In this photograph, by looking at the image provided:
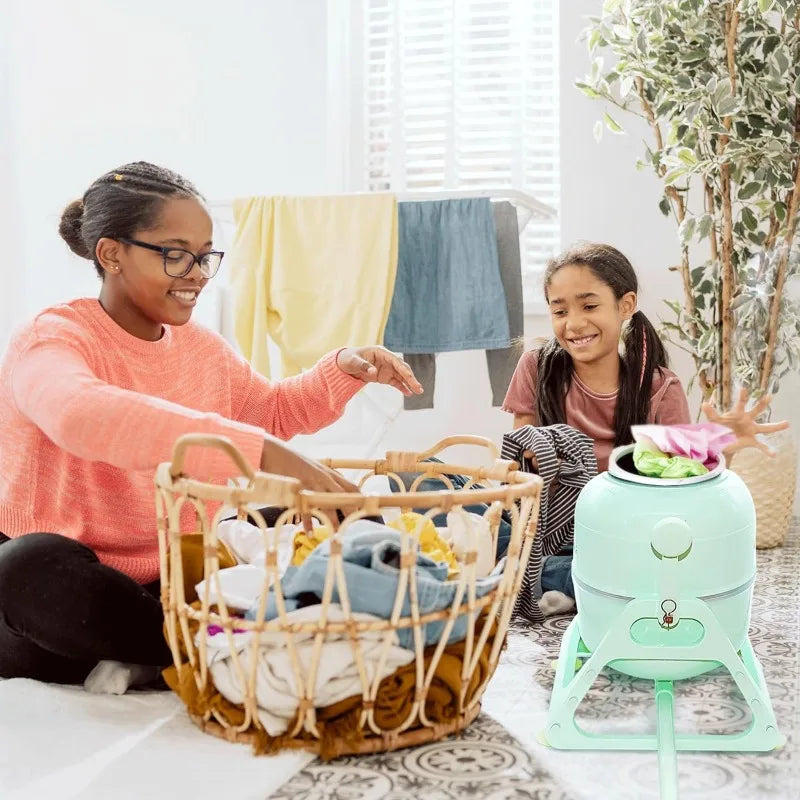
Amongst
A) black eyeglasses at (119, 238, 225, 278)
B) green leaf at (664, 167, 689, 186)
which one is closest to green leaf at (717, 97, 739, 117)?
green leaf at (664, 167, 689, 186)

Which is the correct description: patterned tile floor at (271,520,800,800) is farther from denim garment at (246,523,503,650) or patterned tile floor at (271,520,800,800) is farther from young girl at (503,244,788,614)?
young girl at (503,244,788,614)

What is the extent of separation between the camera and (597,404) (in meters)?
1.92

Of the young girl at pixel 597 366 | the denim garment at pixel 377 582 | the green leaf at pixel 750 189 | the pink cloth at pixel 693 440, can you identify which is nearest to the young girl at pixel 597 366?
the young girl at pixel 597 366

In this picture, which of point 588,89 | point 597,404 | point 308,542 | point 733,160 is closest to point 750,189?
point 733,160

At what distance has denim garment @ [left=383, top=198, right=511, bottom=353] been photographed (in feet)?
7.11

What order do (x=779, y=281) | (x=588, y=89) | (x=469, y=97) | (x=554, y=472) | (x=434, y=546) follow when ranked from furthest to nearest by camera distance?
1. (x=469, y=97)
2. (x=588, y=89)
3. (x=779, y=281)
4. (x=554, y=472)
5. (x=434, y=546)

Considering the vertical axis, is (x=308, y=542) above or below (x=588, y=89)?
below

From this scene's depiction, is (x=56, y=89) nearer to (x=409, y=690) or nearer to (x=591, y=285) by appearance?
(x=591, y=285)

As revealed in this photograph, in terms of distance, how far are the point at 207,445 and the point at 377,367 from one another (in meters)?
0.49

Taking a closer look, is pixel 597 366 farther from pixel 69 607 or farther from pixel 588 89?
pixel 69 607

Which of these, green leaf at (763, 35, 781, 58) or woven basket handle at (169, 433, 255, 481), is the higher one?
green leaf at (763, 35, 781, 58)

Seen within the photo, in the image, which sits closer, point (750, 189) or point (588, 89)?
point (750, 189)

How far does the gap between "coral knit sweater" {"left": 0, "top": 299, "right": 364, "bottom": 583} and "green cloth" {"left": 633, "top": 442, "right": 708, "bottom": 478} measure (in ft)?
1.43

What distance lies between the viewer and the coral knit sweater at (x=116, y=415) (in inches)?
41.2
